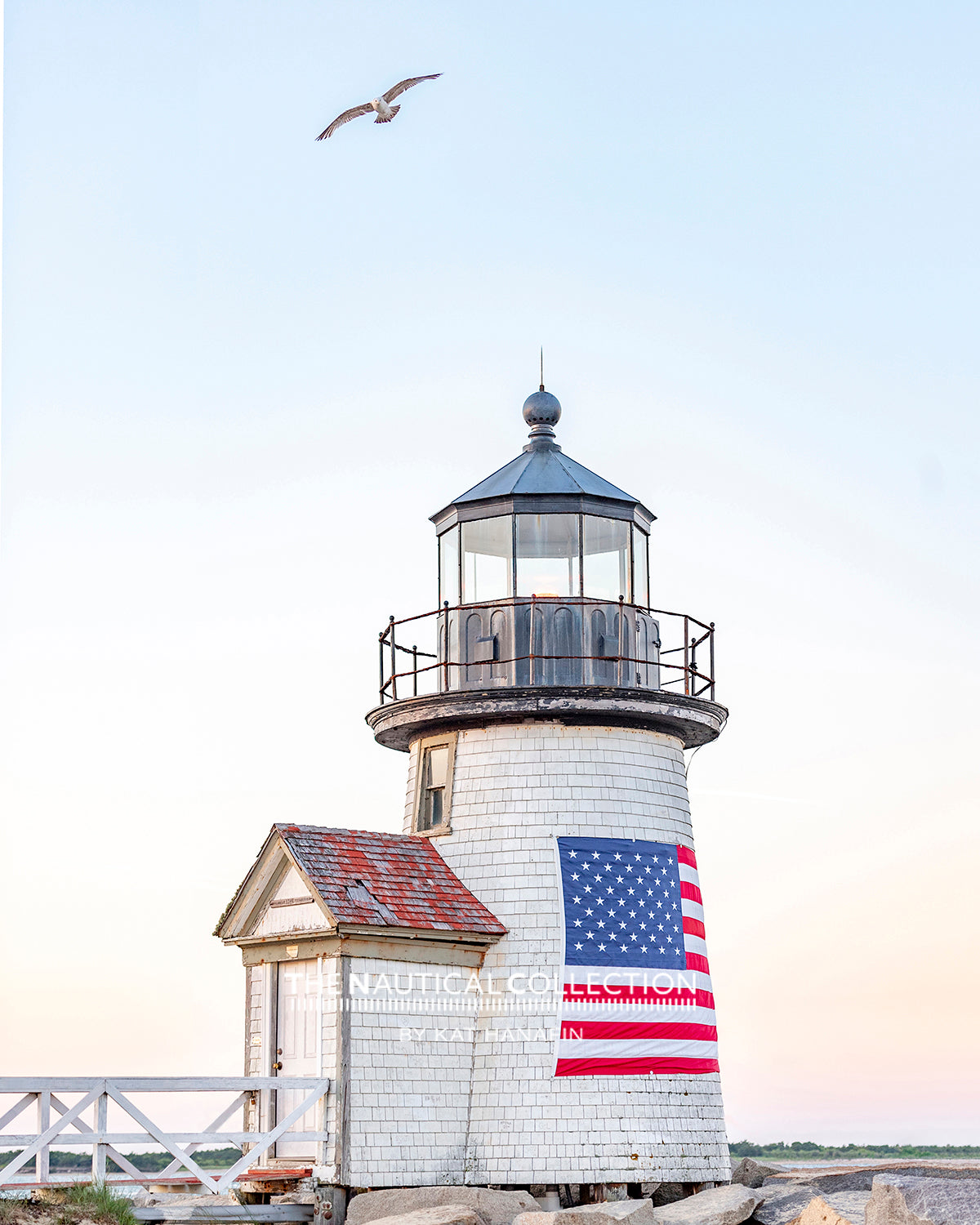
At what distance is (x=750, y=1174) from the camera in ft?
66.2

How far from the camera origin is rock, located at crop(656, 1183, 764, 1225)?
16.0m

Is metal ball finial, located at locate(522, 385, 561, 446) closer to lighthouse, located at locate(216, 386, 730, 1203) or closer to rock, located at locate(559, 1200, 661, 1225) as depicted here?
lighthouse, located at locate(216, 386, 730, 1203)

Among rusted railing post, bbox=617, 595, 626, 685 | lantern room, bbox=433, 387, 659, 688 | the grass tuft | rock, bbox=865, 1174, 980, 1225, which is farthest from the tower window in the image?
rock, bbox=865, 1174, 980, 1225

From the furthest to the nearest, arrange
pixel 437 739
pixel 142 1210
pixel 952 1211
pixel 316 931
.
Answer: pixel 437 739 < pixel 316 931 < pixel 142 1210 < pixel 952 1211

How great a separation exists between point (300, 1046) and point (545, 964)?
2.64m

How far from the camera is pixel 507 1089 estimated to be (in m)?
17.8

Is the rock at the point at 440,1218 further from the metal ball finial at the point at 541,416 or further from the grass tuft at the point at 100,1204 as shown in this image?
the metal ball finial at the point at 541,416

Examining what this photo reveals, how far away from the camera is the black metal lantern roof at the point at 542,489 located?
64.6 ft

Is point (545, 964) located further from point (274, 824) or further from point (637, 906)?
point (274, 824)

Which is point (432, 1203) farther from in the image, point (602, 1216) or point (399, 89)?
point (399, 89)

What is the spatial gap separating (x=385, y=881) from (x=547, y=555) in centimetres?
415

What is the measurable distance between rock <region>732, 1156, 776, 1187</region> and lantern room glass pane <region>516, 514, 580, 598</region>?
6935 mm

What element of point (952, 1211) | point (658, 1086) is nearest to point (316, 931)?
point (658, 1086)

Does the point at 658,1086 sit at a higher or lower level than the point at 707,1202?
higher
